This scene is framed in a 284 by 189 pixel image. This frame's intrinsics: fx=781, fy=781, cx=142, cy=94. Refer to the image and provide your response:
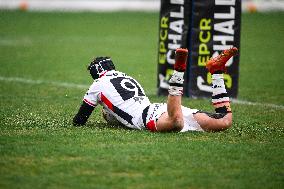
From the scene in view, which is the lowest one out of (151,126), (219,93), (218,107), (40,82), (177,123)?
(40,82)

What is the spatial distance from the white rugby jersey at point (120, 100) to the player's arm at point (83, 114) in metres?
0.06

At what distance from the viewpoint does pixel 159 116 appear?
9.83 meters

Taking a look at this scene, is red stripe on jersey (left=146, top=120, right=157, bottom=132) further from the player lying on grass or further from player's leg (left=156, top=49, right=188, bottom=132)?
player's leg (left=156, top=49, right=188, bottom=132)

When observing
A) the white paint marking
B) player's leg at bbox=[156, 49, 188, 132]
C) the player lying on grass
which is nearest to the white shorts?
the player lying on grass

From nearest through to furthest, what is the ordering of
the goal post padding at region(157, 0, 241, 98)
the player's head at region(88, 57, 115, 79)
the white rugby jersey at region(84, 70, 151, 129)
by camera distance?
the white rugby jersey at region(84, 70, 151, 129)
the player's head at region(88, 57, 115, 79)
the goal post padding at region(157, 0, 241, 98)

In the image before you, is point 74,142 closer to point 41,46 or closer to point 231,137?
point 231,137

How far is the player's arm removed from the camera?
1018 centimetres

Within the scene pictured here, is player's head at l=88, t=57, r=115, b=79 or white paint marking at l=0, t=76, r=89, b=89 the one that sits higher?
player's head at l=88, t=57, r=115, b=79

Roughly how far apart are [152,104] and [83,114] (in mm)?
937

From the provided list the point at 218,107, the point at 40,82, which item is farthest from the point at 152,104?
the point at 40,82

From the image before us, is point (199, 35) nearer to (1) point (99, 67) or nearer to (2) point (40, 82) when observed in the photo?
(1) point (99, 67)

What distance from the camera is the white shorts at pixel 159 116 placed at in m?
9.88

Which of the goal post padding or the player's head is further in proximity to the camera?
the goal post padding

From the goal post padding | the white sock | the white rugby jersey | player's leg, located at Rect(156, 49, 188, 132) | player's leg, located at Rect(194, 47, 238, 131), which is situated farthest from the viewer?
the goal post padding
